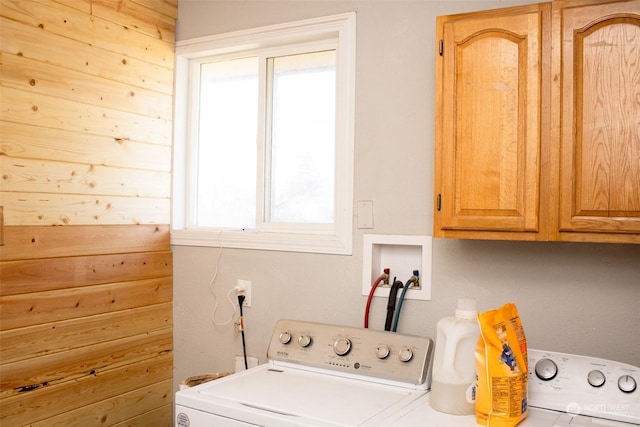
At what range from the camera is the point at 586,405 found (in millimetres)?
1761

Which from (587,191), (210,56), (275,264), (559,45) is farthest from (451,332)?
(210,56)

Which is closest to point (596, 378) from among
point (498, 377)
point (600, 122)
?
point (498, 377)

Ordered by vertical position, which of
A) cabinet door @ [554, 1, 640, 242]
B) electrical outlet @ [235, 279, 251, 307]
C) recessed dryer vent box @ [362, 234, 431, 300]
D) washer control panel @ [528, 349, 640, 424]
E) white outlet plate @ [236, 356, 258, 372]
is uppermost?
cabinet door @ [554, 1, 640, 242]

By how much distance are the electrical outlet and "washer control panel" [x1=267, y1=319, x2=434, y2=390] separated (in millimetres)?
463

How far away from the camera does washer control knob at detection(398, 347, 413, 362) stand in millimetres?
2018

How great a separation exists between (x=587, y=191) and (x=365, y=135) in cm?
95

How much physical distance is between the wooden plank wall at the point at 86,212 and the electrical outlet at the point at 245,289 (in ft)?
1.29

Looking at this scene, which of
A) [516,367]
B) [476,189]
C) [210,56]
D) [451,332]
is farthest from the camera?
[210,56]

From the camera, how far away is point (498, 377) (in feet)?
5.46

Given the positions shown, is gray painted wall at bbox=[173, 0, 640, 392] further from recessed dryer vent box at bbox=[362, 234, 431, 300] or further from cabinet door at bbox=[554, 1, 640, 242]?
cabinet door at bbox=[554, 1, 640, 242]

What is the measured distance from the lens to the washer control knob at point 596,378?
176 centimetres

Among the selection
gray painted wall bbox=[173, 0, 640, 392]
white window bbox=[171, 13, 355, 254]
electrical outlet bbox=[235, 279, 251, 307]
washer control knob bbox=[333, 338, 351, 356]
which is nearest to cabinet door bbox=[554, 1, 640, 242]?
gray painted wall bbox=[173, 0, 640, 392]

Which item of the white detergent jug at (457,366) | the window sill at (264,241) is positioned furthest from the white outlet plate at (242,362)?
the white detergent jug at (457,366)

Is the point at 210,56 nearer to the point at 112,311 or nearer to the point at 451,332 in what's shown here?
the point at 112,311
